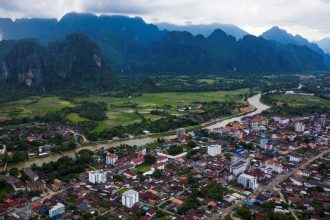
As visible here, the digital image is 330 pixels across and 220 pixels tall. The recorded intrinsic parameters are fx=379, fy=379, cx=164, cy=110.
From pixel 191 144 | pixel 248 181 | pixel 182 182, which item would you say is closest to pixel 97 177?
pixel 182 182

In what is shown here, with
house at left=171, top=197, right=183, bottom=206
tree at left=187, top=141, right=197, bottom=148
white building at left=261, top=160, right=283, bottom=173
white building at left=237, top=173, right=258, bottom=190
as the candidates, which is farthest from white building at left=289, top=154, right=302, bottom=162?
house at left=171, top=197, right=183, bottom=206

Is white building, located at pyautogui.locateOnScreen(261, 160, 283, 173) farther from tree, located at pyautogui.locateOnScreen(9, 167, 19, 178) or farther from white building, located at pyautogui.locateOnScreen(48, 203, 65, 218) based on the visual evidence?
tree, located at pyautogui.locateOnScreen(9, 167, 19, 178)

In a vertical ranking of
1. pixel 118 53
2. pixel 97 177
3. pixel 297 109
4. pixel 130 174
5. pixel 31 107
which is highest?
pixel 118 53

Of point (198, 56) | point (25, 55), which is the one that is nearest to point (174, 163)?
point (25, 55)

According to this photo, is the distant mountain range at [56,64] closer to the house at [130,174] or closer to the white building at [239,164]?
the house at [130,174]

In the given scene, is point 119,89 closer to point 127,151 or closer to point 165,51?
point 127,151

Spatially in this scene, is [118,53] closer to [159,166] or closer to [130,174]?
[159,166]
